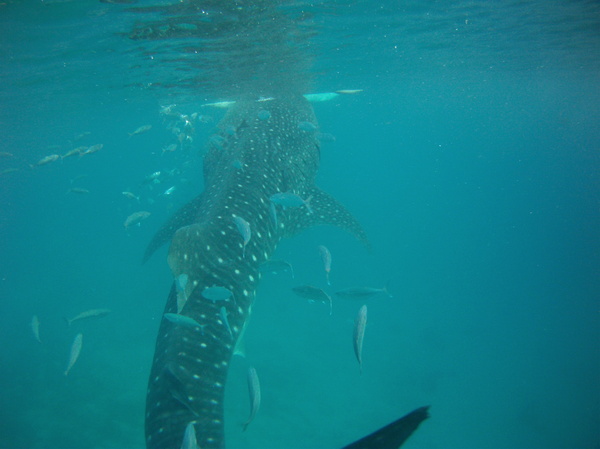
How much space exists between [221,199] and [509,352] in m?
17.2

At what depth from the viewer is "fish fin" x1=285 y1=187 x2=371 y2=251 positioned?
21.9 ft

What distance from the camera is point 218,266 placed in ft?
13.3

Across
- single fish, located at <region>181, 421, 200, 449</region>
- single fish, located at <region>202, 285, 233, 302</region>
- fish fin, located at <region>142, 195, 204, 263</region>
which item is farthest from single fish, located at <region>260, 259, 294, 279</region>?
single fish, located at <region>181, 421, 200, 449</region>

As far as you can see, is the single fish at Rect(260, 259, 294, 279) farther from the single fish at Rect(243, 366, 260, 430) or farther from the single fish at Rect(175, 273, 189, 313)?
the single fish at Rect(243, 366, 260, 430)

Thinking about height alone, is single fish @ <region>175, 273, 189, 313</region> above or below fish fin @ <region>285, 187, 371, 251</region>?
above

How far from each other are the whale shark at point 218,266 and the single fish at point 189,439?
13 centimetres

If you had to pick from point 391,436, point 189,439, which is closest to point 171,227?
point 189,439

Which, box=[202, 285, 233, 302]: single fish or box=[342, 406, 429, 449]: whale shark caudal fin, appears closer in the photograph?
box=[342, 406, 429, 449]: whale shark caudal fin

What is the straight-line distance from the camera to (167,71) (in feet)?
53.1

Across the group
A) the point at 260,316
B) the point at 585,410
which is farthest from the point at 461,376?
the point at 260,316

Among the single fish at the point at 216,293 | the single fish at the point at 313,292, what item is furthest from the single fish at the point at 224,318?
the single fish at the point at 313,292

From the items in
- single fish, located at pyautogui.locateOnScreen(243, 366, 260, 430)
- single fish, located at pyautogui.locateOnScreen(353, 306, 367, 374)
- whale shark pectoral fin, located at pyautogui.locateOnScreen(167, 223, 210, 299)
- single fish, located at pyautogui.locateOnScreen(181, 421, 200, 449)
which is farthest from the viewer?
whale shark pectoral fin, located at pyautogui.locateOnScreen(167, 223, 210, 299)

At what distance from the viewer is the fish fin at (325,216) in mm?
6680

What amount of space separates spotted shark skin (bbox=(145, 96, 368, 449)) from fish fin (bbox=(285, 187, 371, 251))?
0.02 meters
